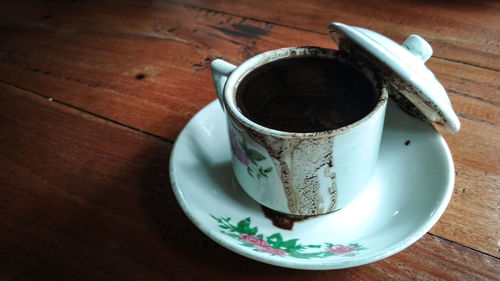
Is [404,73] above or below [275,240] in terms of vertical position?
above

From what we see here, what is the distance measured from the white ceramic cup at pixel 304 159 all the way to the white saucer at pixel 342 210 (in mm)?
25

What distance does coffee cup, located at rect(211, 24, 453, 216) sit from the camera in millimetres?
437

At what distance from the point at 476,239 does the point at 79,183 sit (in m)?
0.52

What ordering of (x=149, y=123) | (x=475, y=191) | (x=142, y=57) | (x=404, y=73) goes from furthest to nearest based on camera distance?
(x=142, y=57)
(x=149, y=123)
(x=475, y=191)
(x=404, y=73)

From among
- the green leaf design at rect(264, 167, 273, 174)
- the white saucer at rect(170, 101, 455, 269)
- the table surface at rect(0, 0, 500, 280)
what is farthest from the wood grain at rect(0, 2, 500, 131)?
the green leaf design at rect(264, 167, 273, 174)

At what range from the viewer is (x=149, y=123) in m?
0.71

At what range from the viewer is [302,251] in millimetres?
460

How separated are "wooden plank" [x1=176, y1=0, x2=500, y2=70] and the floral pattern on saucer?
19.0 inches

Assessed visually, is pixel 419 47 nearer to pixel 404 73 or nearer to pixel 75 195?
pixel 404 73

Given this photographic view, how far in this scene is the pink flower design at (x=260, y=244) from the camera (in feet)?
1.46

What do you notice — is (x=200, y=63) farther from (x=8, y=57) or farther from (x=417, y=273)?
(x=417, y=273)

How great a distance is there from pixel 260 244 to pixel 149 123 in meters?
0.33

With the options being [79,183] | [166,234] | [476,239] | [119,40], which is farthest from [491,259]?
[119,40]

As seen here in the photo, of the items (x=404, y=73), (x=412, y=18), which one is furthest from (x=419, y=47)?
(x=412, y=18)
